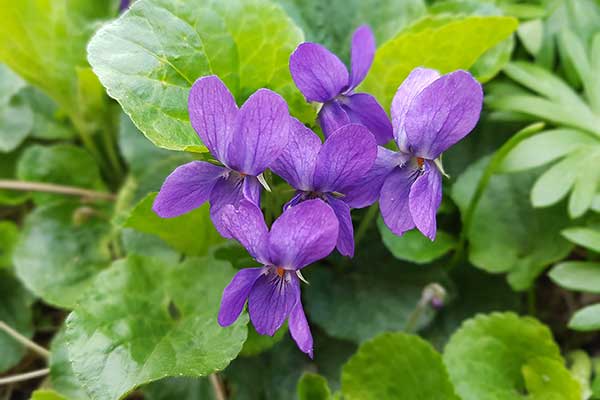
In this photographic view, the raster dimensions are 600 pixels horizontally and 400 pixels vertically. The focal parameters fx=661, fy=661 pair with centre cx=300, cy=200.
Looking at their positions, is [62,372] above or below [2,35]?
below

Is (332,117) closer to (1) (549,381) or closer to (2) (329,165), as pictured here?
(2) (329,165)

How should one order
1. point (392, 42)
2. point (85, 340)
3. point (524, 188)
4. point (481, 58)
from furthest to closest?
point (524, 188) < point (481, 58) < point (392, 42) < point (85, 340)

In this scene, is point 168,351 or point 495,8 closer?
point 168,351

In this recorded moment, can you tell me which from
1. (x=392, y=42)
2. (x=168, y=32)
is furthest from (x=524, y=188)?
(x=168, y=32)

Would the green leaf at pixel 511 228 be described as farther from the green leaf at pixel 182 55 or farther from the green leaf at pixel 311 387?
the green leaf at pixel 182 55

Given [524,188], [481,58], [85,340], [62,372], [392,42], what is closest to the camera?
[85,340]

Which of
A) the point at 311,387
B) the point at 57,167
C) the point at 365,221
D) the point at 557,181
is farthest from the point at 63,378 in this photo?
the point at 557,181

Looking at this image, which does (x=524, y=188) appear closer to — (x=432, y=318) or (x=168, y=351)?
(x=432, y=318)
